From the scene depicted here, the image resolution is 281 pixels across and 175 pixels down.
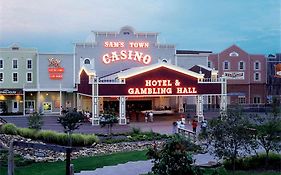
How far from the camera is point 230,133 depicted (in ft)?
45.3

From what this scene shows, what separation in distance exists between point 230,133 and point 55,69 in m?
34.3

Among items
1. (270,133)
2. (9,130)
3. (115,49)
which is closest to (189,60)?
(115,49)

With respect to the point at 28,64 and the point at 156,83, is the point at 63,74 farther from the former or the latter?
the point at 156,83

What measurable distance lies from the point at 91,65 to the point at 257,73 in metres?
20.1

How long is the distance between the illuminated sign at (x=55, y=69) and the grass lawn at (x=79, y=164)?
91.1 feet

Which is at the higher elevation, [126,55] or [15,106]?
[126,55]

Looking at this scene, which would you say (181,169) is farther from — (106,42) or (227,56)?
(227,56)

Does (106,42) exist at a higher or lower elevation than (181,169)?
higher

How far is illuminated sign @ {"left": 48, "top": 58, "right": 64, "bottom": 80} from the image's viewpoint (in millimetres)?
45812

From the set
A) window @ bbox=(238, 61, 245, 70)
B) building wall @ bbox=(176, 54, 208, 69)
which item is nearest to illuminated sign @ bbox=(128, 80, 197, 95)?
building wall @ bbox=(176, 54, 208, 69)

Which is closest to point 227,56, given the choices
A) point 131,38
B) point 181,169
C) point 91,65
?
point 131,38

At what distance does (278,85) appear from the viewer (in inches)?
2101

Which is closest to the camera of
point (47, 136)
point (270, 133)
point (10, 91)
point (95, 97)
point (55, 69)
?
point (270, 133)

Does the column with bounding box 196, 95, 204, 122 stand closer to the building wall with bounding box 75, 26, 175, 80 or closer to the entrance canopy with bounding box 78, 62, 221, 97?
the entrance canopy with bounding box 78, 62, 221, 97
